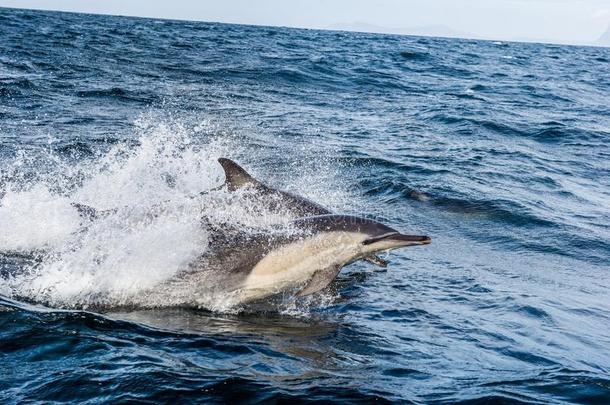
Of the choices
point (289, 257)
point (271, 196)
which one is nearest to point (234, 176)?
point (271, 196)

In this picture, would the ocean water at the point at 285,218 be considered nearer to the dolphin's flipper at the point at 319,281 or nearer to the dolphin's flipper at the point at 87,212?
the dolphin's flipper at the point at 87,212

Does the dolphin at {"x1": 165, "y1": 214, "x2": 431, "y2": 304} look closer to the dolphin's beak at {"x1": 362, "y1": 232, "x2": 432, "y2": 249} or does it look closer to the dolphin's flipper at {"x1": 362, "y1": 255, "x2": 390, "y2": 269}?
the dolphin's beak at {"x1": 362, "y1": 232, "x2": 432, "y2": 249}

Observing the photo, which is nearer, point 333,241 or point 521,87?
point 333,241

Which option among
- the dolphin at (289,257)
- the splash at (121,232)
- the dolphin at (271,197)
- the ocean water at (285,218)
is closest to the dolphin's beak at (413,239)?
the dolphin at (289,257)

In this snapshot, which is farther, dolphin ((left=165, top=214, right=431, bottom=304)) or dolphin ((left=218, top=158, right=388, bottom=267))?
dolphin ((left=218, top=158, right=388, bottom=267))

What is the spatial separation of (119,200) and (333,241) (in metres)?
4.33

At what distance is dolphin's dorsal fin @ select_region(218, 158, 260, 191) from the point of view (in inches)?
325

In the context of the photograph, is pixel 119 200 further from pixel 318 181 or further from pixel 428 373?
pixel 428 373

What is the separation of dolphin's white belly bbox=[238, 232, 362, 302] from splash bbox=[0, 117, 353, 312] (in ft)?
0.99

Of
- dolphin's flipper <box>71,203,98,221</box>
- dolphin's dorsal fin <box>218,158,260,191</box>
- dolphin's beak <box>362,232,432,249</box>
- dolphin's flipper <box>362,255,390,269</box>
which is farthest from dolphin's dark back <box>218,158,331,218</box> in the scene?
dolphin's flipper <box>71,203,98,221</box>

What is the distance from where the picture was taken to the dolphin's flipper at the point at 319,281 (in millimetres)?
6879

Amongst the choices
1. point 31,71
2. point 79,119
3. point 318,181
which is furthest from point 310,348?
point 31,71

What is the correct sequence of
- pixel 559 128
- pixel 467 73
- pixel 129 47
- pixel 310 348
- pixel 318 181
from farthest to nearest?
1. pixel 467 73
2. pixel 129 47
3. pixel 559 128
4. pixel 318 181
5. pixel 310 348

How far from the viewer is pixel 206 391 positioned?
194 inches
